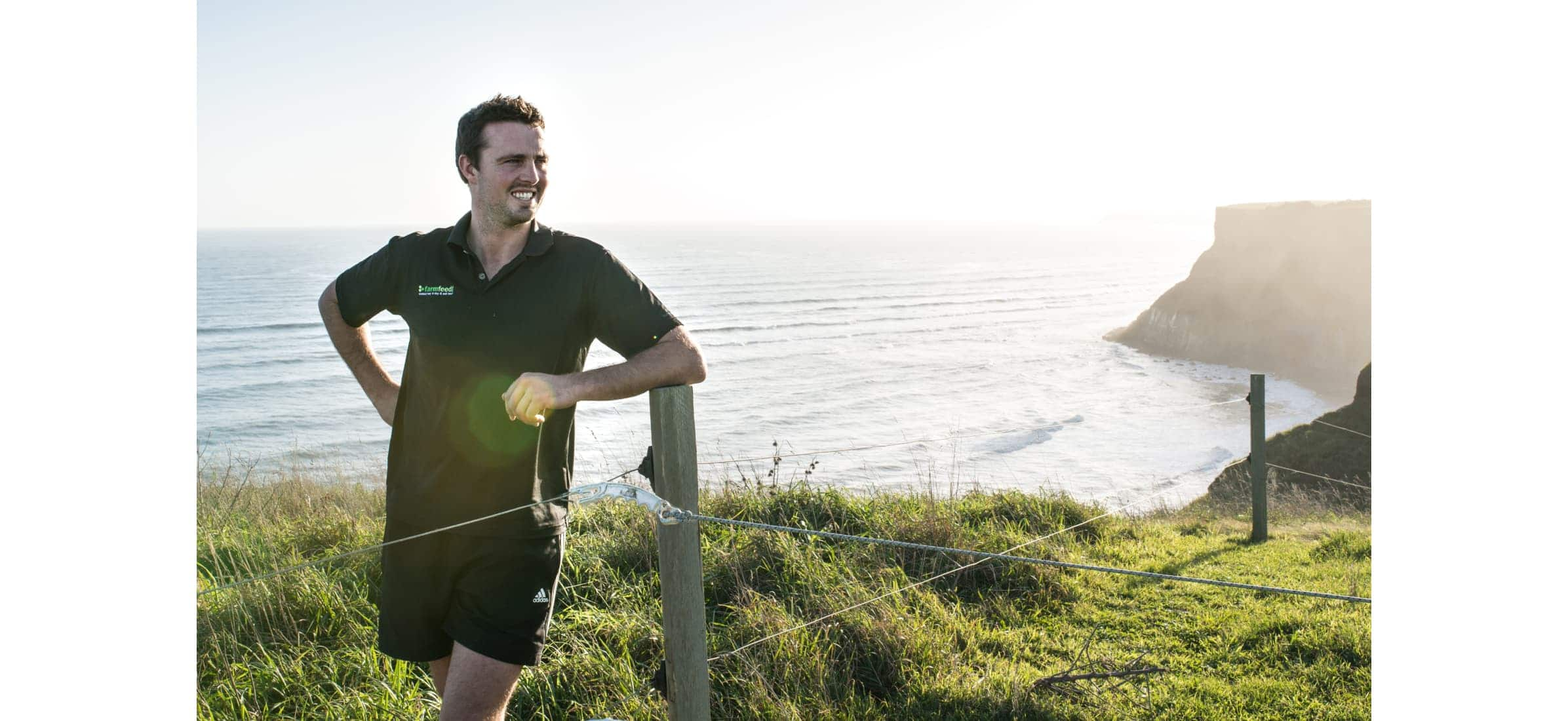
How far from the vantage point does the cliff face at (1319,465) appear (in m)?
11.2

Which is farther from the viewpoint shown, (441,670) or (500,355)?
(441,670)

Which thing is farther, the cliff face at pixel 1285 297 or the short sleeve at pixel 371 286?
the cliff face at pixel 1285 297

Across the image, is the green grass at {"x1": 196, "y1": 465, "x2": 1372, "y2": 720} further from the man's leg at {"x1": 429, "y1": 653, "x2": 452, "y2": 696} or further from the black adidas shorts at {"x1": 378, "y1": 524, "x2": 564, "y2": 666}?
the black adidas shorts at {"x1": 378, "y1": 524, "x2": 564, "y2": 666}

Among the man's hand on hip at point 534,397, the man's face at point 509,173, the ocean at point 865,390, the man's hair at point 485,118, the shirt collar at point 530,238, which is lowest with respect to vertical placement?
the ocean at point 865,390

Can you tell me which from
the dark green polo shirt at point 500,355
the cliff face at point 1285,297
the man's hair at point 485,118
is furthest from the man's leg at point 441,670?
the cliff face at point 1285,297

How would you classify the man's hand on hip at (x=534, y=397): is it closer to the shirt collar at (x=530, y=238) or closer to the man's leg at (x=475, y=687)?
the shirt collar at (x=530, y=238)

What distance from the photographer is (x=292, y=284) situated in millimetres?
66750

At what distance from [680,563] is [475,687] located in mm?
600

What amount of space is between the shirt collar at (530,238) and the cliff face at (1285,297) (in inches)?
1739

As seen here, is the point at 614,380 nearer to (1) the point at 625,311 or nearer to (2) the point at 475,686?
(1) the point at 625,311

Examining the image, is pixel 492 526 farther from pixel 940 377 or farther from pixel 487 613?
pixel 940 377

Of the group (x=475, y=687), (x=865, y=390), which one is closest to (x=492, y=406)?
(x=475, y=687)

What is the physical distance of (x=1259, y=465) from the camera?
6398 millimetres
